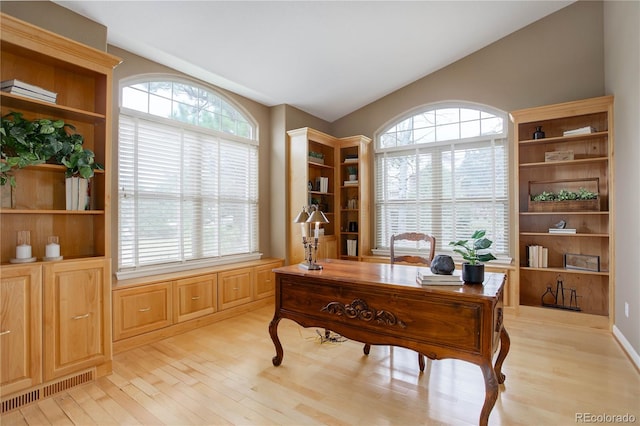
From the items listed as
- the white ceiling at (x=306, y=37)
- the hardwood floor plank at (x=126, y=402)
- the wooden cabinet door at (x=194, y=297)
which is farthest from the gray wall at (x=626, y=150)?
the wooden cabinet door at (x=194, y=297)

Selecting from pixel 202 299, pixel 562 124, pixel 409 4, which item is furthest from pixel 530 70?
pixel 202 299

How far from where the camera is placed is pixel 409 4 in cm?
329

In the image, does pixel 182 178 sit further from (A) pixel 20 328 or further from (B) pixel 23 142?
(A) pixel 20 328

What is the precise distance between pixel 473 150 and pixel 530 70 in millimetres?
1158

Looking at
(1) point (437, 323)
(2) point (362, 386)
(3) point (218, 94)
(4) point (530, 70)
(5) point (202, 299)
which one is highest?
(4) point (530, 70)

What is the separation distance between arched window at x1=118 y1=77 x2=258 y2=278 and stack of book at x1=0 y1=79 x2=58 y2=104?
0.94 m

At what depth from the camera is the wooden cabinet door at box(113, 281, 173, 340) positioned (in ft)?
9.72

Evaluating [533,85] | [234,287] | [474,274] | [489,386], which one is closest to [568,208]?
[533,85]

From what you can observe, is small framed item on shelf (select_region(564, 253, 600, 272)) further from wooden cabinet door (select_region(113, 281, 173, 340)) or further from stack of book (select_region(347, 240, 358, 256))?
wooden cabinet door (select_region(113, 281, 173, 340))

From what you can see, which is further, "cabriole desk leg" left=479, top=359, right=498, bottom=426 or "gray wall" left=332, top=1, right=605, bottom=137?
"gray wall" left=332, top=1, right=605, bottom=137

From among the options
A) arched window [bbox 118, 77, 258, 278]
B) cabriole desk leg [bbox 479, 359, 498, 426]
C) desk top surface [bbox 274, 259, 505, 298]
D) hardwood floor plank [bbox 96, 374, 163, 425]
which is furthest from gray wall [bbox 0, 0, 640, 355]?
hardwood floor plank [bbox 96, 374, 163, 425]

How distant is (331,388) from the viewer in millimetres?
2320

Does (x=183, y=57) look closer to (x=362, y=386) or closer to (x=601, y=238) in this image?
(x=362, y=386)

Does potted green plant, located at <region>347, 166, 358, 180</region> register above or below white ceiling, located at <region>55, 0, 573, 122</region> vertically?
below
